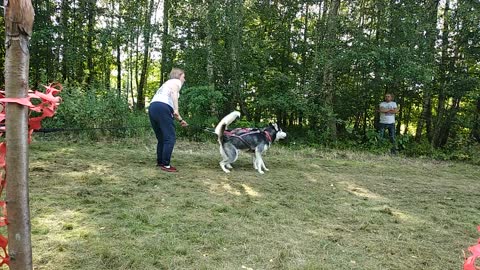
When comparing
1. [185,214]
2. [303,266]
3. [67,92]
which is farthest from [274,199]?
[67,92]

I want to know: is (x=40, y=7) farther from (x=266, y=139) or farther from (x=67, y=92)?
(x=266, y=139)

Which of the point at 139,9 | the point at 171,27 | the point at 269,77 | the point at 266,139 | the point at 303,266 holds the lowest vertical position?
the point at 303,266

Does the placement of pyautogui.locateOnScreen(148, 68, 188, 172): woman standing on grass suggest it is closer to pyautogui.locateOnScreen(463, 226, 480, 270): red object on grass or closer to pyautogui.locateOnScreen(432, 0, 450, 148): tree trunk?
pyautogui.locateOnScreen(463, 226, 480, 270): red object on grass

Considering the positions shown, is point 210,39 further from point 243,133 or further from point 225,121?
point 225,121

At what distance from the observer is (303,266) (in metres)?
2.66

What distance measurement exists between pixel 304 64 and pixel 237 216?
7.93m

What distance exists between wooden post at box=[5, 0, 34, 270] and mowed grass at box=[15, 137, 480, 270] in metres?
1.38

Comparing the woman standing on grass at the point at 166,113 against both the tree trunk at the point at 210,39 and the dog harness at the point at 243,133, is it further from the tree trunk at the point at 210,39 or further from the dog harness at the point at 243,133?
the tree trunk at the point at 210,39

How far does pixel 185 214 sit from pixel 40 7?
10.6 m

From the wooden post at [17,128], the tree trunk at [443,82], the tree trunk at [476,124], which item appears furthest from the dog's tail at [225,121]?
the tree trunk at [476,124]

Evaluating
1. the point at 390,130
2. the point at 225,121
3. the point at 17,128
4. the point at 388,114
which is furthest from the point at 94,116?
the point at 17,128

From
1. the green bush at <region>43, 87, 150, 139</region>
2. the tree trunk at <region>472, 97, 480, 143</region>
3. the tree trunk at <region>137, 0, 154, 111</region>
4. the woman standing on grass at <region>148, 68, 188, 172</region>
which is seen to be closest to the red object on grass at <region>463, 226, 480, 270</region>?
the woman standing on grass at <region>148, 68, 188, 172</region>

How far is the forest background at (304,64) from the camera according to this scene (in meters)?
9.15

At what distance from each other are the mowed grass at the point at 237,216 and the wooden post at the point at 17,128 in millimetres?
1384
